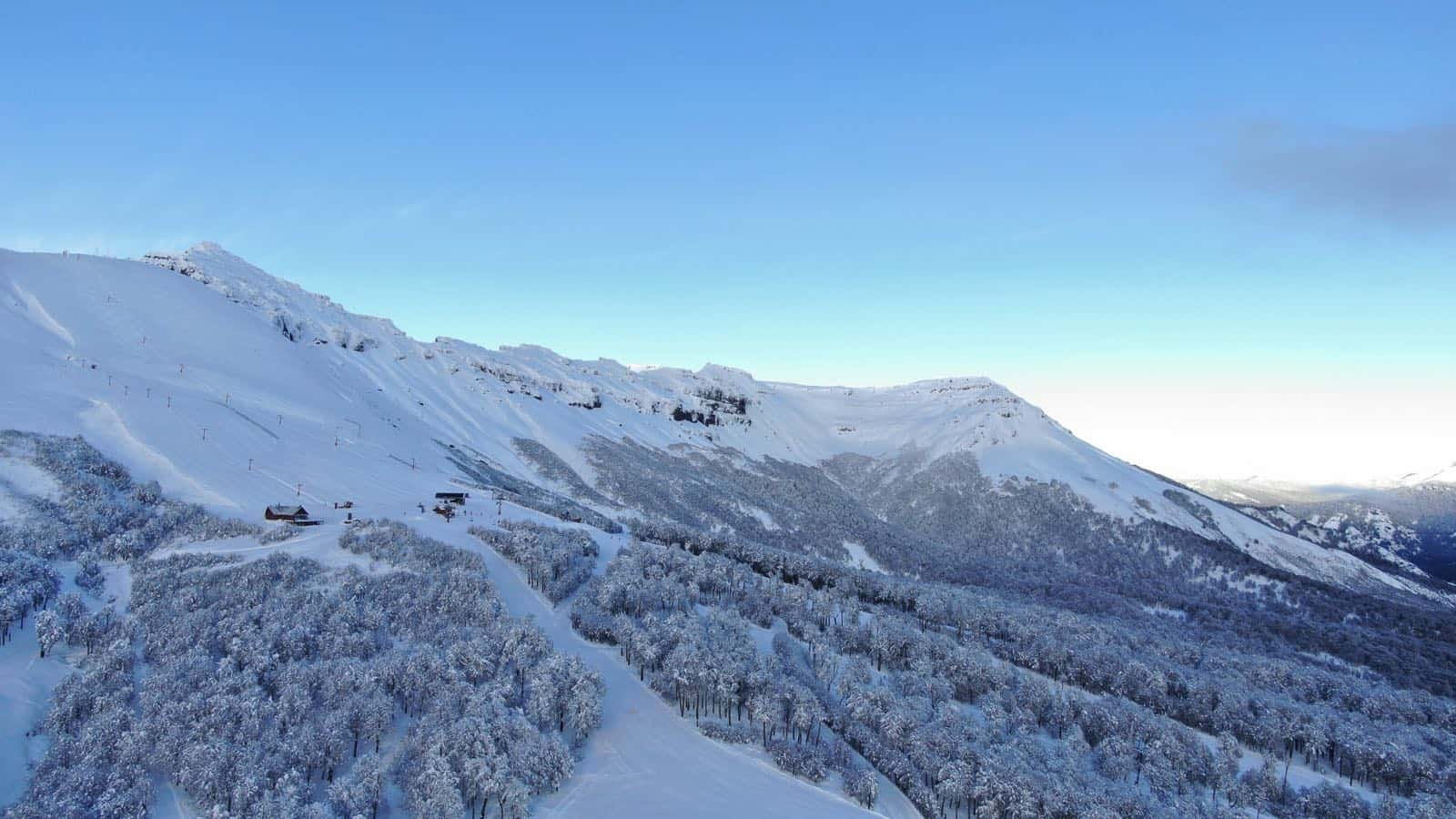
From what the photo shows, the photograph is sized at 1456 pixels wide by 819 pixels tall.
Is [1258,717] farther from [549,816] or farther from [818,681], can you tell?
[549,816]

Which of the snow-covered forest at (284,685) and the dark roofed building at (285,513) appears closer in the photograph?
the snow-covered forest at (284,685)

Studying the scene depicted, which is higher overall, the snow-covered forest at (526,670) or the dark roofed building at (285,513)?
the dark roofed building at (285,513)

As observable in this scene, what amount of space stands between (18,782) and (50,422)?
7357 centimetres

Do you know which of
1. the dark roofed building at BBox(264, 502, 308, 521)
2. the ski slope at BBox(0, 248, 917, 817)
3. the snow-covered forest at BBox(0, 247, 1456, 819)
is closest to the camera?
the snow-covered forest at BBox(0, 247, 1456, 819)

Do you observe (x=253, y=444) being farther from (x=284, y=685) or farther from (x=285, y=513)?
(x=284, y=685)

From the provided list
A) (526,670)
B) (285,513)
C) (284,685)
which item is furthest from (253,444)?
(526,670)

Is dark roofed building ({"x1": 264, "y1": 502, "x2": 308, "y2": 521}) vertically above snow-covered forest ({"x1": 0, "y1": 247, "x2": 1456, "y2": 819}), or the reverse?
dark roofed building ({"x1": 264, "y1": 502, "x2": 308, "y2": 521})

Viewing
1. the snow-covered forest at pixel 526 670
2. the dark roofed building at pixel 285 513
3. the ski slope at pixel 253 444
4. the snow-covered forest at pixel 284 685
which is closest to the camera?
the snow-covered forest at pixel 284 685

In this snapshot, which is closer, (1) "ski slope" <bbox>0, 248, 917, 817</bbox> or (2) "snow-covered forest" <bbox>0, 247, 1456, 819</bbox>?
(2) "snow-covered forest" <bbox>0, 247, 1456, 819</bbox>

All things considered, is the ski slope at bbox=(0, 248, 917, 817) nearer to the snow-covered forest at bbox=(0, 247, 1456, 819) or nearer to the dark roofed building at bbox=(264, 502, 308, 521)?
the snow-covered forest at bbox=(0, 247, 1456, 819)

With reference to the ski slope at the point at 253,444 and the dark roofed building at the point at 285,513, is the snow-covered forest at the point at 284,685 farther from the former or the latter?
the dark roofed building at the point at 285,513

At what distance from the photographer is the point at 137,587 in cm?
6222

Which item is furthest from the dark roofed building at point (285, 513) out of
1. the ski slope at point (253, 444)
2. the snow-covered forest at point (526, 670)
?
the ski slope at point (253, 444)

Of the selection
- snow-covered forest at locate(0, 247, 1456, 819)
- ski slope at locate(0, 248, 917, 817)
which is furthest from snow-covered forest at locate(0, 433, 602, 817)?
ski slope at locate(0, 248, 917, 817)
